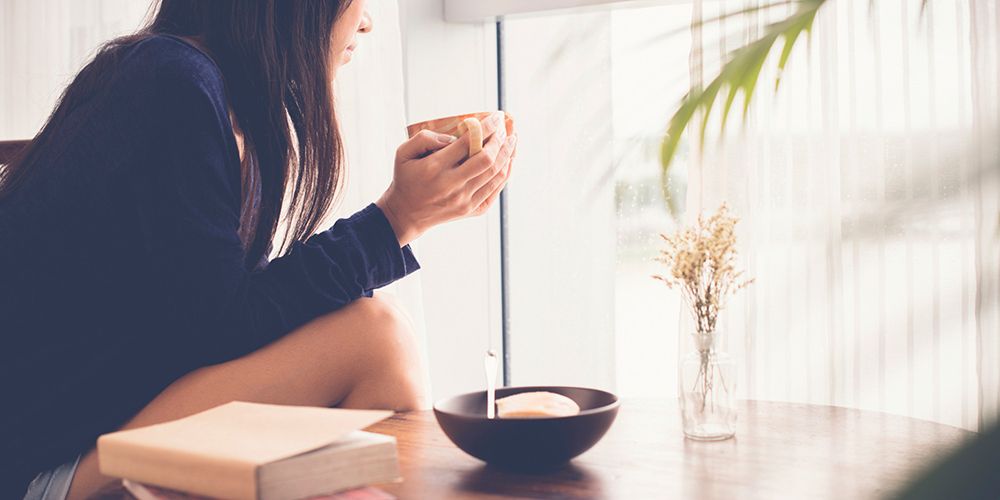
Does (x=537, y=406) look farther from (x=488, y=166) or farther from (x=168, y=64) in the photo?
(x=168, y=64)

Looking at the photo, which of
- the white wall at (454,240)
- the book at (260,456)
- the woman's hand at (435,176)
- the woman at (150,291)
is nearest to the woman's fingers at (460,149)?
the woman's hand at (435,176)

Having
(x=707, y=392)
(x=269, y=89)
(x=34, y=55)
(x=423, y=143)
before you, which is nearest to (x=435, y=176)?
(x=423, y=143)

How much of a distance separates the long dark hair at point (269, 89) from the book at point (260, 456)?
591 millimetres

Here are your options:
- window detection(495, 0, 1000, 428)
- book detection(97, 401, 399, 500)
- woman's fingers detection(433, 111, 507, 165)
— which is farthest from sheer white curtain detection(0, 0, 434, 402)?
book detection(97, 401, 399, 500)

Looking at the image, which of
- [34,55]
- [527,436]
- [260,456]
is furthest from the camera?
[34,55]

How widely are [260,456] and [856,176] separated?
1596 mm

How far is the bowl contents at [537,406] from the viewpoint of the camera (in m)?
0.85

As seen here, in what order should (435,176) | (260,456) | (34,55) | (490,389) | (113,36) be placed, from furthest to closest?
(34,55)
(113,36)
(435,176)
(490,389)
(260,456)

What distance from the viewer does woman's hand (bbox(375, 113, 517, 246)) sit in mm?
1265

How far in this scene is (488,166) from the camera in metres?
1.29

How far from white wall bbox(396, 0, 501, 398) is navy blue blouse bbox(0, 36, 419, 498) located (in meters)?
1.33

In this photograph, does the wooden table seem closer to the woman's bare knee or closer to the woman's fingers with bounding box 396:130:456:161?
the woman's bare knee

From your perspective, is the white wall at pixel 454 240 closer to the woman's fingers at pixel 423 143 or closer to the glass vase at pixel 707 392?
the woman's fingers at pixel 423 143

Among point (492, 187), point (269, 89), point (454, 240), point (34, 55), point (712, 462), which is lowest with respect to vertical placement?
point (712, 462)
